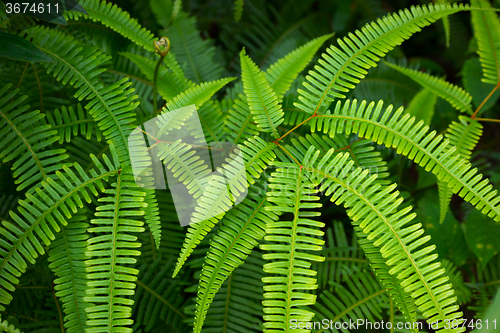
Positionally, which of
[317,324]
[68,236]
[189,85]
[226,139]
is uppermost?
[189,85]

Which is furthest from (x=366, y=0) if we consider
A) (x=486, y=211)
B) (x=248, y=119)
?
(x=486, y=211)

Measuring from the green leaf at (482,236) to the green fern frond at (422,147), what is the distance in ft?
1.75

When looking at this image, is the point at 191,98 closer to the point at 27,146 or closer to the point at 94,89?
the point at 94,89

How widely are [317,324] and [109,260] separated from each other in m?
1.03

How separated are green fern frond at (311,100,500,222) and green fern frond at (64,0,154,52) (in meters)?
0.86

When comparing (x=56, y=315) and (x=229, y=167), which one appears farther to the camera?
(x=56, y=315)

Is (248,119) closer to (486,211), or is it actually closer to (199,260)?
(199,260)

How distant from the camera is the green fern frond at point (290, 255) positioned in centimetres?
96

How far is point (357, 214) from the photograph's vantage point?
42.8 inches

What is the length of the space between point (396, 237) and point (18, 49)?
1.64m

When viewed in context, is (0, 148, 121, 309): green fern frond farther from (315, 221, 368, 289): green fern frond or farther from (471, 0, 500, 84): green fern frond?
(471, 0, 500, 84): green fern frond

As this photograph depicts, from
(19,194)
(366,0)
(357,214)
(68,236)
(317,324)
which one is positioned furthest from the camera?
(366,0)

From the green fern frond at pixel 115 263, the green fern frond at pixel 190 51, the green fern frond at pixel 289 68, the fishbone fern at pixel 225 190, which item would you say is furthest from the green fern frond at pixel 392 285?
the green fern frond at pixel 190 51

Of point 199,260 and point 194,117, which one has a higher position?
point 194,117
